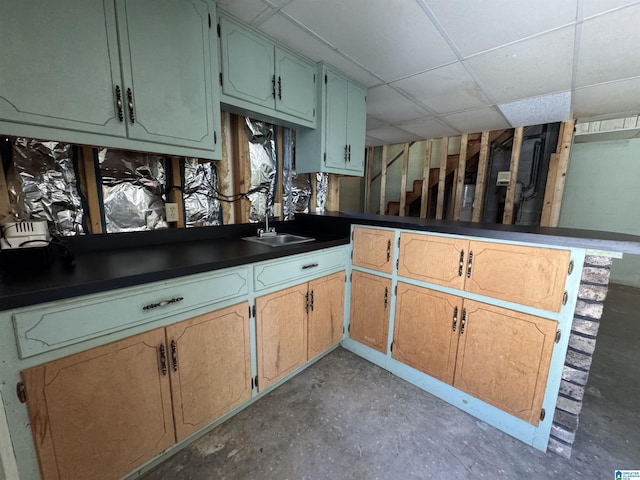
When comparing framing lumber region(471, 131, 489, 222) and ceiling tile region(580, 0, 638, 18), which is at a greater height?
ceiling tile region(580, 0, 638, 18)

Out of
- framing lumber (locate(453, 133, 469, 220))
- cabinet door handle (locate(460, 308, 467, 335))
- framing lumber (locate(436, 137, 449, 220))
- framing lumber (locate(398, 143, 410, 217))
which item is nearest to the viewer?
cabinet door handle (locate(460, 308, 467, 335))

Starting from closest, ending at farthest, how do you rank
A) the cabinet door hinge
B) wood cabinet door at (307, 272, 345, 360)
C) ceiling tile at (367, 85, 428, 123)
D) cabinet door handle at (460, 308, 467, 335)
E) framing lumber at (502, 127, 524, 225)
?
the cabinet door hinge
cabinet door handle at (460, 308, 467, 335)
wood cabinet door at (307, 272, 345, 360)
ceiling tile at (367, 85, 428, 123)
framing lumber at (502, 127, 524, 225)

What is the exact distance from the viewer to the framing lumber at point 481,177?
3.57 meters

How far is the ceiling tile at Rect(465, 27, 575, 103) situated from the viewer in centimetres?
151

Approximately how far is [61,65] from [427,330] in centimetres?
222

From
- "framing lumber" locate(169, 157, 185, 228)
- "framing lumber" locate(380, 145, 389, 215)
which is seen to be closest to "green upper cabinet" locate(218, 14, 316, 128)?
"framing lumber" locate(169, 157, 185, 228)

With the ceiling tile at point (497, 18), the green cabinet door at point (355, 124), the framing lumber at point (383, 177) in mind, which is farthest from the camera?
the framing lumber at point (383, 177)

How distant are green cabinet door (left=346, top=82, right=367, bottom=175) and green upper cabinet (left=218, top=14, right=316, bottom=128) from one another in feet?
1.29

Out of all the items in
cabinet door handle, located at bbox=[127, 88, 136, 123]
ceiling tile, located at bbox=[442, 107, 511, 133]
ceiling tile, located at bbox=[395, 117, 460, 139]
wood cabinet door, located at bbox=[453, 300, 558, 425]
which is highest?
ceiling tile, located at bbox=[395, 117, 460, 139]

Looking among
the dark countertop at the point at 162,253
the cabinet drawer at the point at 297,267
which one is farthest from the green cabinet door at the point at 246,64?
the cabinet drawer at the point at 297,267

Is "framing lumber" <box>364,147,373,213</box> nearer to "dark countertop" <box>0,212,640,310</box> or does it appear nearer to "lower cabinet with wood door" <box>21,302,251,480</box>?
"dark countertop" <box>0,212,640,310</box>

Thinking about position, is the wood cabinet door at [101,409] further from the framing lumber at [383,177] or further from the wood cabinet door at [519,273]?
the framing lumber at [383,177]

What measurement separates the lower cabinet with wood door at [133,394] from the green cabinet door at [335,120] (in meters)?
1.39

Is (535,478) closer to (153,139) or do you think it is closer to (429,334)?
(429,334)
